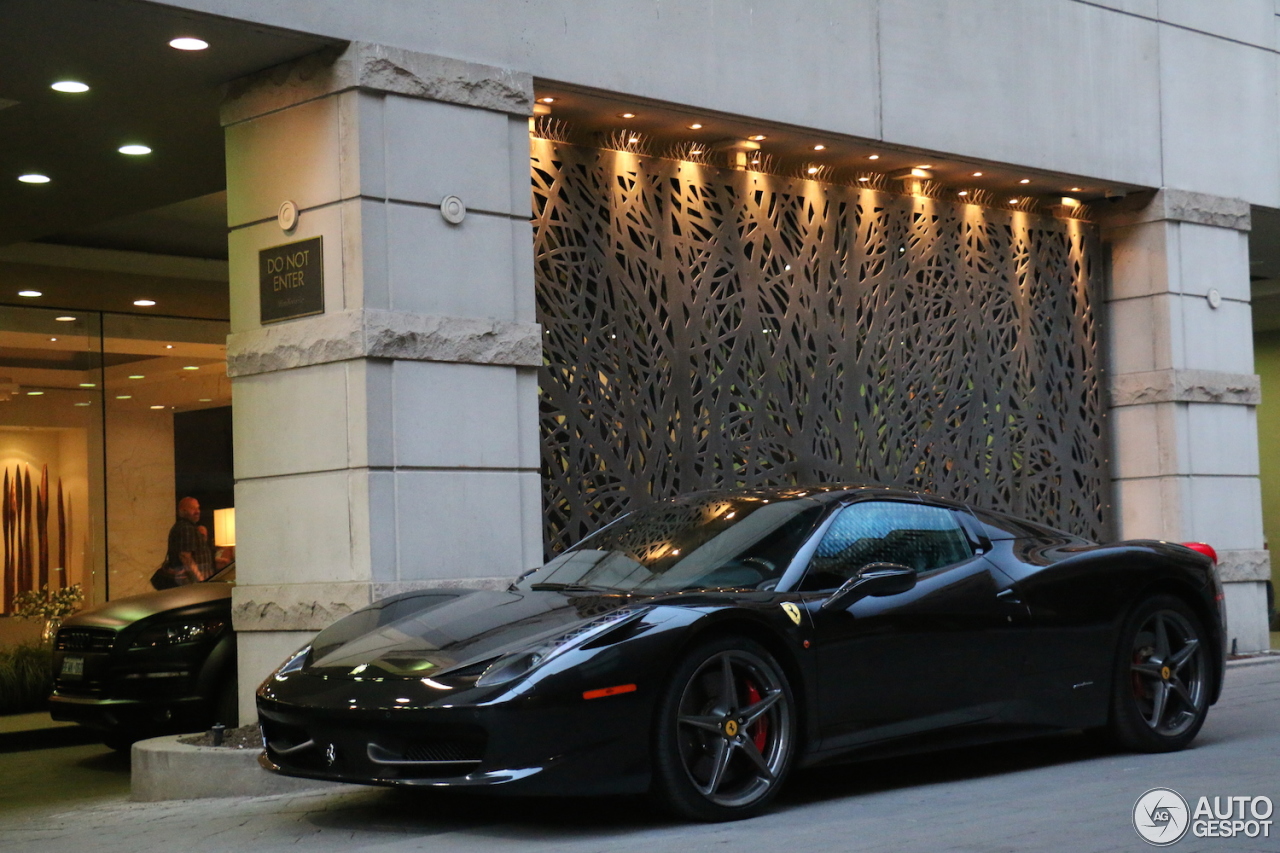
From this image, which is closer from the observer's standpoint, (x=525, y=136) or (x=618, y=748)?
(x=618, y=748)

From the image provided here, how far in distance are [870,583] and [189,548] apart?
11006 mm

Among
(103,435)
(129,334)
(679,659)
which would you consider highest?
(129,334)

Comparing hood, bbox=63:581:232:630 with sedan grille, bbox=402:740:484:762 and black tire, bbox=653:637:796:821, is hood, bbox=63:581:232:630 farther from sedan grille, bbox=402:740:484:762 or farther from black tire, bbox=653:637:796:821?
black tire, bbox=653:637:796:821

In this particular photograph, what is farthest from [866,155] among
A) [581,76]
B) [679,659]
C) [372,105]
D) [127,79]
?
[679,659]

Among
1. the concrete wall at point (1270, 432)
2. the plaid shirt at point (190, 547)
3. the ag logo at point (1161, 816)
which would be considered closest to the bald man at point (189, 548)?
the plaid shirt at point (190, 547)

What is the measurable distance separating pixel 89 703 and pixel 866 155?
22.6 feet

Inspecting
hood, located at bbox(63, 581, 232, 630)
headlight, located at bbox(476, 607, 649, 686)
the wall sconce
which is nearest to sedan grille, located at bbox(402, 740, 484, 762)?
headlight, located at bbox(476, 607, 649, 686)

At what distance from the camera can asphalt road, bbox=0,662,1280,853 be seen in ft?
18.4

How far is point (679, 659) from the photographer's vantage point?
19.7 ft

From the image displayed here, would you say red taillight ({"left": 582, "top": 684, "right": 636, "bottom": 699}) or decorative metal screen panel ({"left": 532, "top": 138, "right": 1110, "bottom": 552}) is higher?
decorative metal screen panel ({"left": 532, "top": 138, "right": 1110, "bottom": 552})

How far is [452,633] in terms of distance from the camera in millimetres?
6207

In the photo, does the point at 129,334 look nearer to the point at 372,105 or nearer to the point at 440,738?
the point at 372,105

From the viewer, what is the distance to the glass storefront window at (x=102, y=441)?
1545 cm

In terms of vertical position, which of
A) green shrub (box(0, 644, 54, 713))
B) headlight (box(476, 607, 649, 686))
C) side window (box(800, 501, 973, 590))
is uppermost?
side window (box(800, 501, 973, 590))
